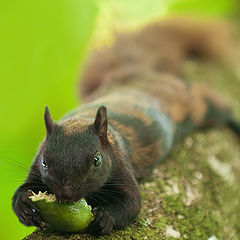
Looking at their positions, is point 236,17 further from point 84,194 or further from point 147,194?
point 84,194

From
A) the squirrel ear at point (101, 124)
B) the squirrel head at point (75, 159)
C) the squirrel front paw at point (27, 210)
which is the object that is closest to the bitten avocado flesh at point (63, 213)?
the squirrel head at point (75, 159)

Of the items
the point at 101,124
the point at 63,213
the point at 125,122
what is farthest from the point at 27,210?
the point at 125,122

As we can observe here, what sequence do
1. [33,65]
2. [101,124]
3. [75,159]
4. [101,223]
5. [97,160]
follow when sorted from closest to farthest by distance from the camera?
[75,159] → [101,223] → [97,160] → [101,124] → [33,65]

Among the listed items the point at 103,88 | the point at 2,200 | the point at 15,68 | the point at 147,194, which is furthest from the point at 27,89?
the point at 147,194

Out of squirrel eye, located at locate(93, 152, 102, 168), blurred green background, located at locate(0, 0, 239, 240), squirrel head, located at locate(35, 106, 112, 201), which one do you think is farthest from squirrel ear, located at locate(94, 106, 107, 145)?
blurred green background, located at locate(0, 0, 239, 240)

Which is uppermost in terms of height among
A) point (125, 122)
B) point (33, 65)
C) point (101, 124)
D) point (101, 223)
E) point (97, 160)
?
point (33, 65)

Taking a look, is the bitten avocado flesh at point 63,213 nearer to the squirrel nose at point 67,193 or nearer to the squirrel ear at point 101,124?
the squirrel nose at point 67,193

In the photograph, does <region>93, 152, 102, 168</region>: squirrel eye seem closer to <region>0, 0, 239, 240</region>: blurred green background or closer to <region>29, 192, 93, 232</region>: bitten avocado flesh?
<region>29, 192, 93, 232</region>: bitten avocado flesh

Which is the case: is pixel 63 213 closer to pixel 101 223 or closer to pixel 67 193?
pixel 67 193

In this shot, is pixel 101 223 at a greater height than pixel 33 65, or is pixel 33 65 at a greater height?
pixel 33 65
